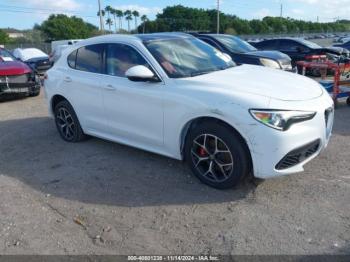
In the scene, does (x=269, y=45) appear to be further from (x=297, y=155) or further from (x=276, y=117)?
(x=276, y=117)

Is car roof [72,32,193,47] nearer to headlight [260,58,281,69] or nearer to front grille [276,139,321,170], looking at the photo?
front grille [276,139,321,170]

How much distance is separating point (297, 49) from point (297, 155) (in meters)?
11.3

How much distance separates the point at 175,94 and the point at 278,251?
2022mm

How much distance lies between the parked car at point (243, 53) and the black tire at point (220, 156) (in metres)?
5.79

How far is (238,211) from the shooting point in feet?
12.1

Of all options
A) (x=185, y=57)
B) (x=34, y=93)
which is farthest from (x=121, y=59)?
(x=34, y=93)

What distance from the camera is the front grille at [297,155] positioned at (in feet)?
12.2

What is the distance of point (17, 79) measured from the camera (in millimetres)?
10227

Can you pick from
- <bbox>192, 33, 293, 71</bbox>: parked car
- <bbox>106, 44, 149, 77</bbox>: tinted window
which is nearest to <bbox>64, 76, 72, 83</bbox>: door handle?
<bbox>106, 44, 149, 77</bbox>: tinted window

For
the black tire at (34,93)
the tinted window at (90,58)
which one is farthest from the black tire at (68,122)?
the black tire at (34,93)

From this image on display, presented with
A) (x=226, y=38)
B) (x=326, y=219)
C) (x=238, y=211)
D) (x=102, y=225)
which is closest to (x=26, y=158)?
(x=102, y=225)

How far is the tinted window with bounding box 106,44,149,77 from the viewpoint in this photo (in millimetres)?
4738

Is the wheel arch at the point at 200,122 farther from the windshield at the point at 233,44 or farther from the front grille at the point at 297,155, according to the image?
the windshield at the point at 233,44

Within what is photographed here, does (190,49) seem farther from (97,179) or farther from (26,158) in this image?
(26,158)
